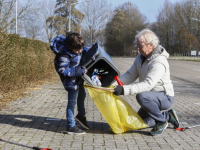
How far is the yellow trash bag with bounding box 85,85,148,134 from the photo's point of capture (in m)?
3.90

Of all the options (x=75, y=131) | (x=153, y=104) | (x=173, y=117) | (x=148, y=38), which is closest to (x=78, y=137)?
(x=75, y=131)

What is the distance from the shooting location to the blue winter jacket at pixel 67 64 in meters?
3.81

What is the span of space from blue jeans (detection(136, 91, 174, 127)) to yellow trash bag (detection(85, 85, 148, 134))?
171 mm

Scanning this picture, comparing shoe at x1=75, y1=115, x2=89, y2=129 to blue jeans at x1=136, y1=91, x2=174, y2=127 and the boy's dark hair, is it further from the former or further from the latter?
the boy's dark hair

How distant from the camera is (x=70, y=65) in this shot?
3939mm

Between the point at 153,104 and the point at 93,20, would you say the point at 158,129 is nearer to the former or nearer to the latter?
the point at 153,104

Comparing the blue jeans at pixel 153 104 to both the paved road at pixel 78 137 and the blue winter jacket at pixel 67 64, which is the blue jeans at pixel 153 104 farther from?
the blue winter jacket at pixel 67 64

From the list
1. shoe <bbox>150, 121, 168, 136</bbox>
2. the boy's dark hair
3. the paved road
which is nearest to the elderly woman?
shoe <bbox>150, 121, 168, 136</bbox>

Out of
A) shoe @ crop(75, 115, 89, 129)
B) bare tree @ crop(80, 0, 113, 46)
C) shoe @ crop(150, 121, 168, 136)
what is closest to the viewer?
shoe @ crop(150, 121, 168, 136)

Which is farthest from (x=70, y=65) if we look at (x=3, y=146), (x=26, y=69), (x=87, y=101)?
(x=26, y=69)

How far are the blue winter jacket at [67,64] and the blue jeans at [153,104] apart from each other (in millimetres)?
940

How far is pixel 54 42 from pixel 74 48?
33 cm

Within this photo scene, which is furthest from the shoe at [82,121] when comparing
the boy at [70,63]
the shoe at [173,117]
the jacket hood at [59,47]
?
the shoe at [173,117]

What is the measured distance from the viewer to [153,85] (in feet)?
12.7
